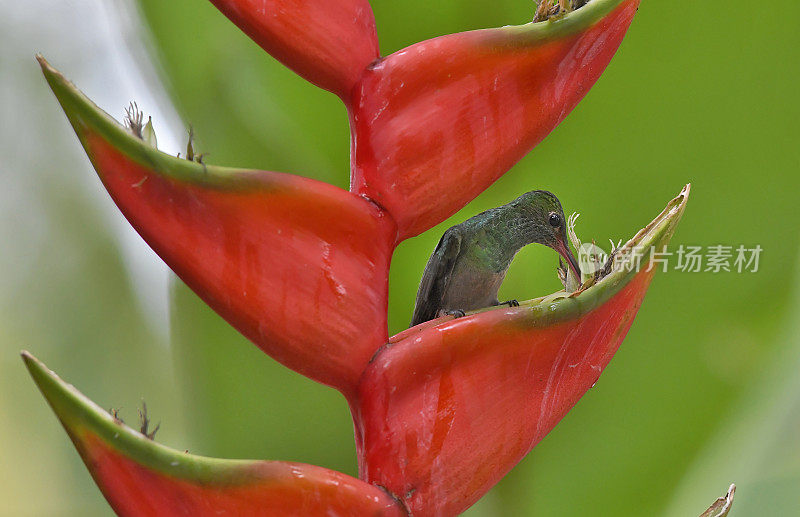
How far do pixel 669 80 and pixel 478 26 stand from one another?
0.15m

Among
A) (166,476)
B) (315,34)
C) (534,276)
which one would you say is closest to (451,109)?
(315,34)

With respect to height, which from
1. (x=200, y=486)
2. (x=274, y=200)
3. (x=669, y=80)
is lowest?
(x=200, y=486)

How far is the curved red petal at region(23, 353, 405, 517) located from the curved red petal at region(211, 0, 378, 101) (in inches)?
5.9

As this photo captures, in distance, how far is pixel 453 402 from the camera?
1.02 ft

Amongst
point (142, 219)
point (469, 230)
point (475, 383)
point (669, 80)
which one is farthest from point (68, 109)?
point (669, 80)

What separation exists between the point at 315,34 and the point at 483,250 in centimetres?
23

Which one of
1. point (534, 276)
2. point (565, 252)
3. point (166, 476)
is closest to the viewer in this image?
point (166, 476)

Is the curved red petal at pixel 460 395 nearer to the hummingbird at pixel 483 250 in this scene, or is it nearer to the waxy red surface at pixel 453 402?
the waxy red surface at pixel 453 402

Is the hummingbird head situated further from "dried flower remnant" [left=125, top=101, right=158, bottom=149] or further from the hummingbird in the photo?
"dried flower remnant" [left=125, top=101, right=158, bottom=149]

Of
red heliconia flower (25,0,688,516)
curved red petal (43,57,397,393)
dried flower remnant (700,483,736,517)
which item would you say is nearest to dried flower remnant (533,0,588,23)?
red heliconia flower (25,0,688,516)

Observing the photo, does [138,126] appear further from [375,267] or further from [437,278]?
[437,278]

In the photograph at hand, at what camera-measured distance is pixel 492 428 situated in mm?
315

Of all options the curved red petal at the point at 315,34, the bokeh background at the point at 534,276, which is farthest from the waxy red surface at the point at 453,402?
the bokeh background at the point at 534,276

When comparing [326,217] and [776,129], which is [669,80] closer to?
[776,129]
